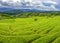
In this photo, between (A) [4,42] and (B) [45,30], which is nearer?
(A) [4,42]

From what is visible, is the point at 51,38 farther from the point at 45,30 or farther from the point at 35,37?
the point at 45,30

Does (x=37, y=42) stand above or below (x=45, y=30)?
above

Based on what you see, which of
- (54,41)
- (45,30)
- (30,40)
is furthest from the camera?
(45,30)

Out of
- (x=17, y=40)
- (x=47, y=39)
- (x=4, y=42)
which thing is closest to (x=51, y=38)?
(x=47, y=39)

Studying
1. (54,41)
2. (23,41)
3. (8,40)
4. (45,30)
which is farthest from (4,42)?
(45,30)

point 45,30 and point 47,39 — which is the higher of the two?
point 47,39

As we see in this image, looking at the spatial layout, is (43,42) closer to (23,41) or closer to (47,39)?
(47,39)

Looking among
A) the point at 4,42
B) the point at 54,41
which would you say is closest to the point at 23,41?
the point at 4,42

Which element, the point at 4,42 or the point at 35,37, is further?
the point at 35,37

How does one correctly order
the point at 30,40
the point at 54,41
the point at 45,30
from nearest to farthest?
the point at 54,41
the point at 30,40
the point at 45,30
